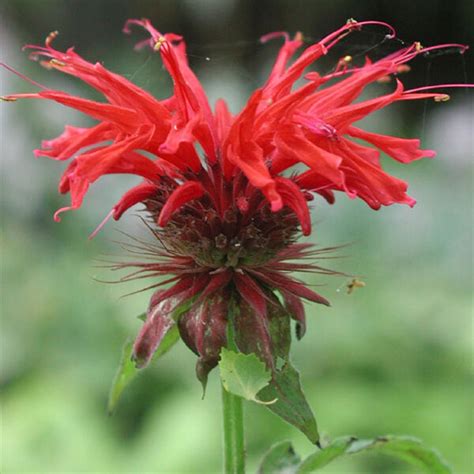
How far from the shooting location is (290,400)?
1.04 metres

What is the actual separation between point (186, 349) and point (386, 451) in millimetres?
1678

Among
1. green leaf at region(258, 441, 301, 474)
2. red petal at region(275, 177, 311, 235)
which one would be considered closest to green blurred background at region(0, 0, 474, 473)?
red petal at region(275, 177, 311, 235)

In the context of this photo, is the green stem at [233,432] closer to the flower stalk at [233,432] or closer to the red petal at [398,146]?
the flower stalk at [233,432]

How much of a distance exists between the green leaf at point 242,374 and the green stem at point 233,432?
0.14 m

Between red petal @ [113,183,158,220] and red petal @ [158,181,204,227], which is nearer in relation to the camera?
red petal @ [158,181,204,227]

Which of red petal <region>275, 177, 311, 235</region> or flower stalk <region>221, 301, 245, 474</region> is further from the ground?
red petal <region>275, 177, 311, 235</region>

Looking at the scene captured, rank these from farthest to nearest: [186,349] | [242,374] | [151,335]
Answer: [186,349], [151,335], [242,374]

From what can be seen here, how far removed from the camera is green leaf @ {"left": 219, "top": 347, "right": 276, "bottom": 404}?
0.97m

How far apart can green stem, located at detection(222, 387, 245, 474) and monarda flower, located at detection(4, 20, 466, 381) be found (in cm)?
12

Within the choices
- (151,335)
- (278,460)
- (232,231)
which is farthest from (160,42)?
(278,460)

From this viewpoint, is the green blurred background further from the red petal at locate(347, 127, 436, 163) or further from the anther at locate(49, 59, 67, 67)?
the anther at locate(49, 59, 67, 67)

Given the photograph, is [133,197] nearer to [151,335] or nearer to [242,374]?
[151,335]

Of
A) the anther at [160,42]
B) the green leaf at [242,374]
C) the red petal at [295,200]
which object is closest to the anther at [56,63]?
the anther at [160,42]

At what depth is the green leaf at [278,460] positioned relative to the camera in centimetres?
117
